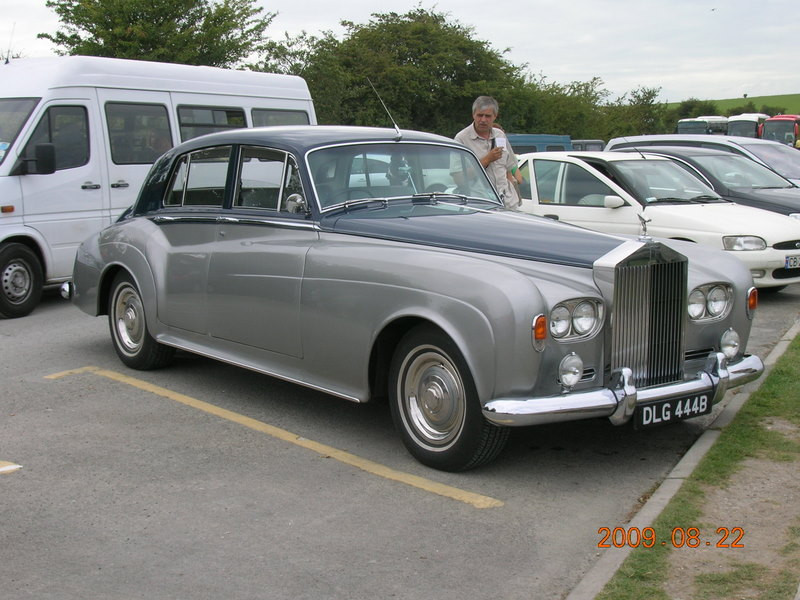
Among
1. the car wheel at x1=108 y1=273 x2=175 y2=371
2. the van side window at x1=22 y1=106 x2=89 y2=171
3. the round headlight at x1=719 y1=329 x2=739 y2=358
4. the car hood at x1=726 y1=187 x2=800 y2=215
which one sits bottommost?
the car wheel at x1=108 y1=273 x2=175 y2=371

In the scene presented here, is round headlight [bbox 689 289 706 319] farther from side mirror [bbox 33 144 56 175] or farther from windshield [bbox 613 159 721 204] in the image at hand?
side mirror [bbox 33 144 56 175]

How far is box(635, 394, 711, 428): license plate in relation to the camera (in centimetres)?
507

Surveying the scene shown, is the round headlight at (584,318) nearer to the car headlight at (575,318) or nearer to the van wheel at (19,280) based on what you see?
the car headlight at (575,318)

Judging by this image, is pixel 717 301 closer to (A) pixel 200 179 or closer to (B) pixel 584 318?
(B) pixel 584 318

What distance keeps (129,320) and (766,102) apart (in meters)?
→ 118

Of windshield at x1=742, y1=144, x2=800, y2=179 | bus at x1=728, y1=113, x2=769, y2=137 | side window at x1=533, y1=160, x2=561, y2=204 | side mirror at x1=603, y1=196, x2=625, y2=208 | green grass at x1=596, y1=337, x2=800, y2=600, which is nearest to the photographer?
green grass at x1=596, y1=337, x2=800, y2=600

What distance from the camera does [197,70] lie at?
12336 millimetres

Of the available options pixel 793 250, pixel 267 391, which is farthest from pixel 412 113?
pixel 267 391

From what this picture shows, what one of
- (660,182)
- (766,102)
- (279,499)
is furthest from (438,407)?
(766,102)

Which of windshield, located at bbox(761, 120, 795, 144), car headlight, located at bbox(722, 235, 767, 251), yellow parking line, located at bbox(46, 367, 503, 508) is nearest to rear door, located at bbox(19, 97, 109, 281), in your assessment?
yellow parking line, located at bbox(46, 367, 503, 508)

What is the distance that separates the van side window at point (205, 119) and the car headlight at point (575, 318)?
819 centimetres

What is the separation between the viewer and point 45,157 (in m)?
10.0

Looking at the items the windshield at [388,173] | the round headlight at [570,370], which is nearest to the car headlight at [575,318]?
the round headlight at [570,370]

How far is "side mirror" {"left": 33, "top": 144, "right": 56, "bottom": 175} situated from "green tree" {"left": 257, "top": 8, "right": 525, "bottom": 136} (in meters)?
A: 32.1
